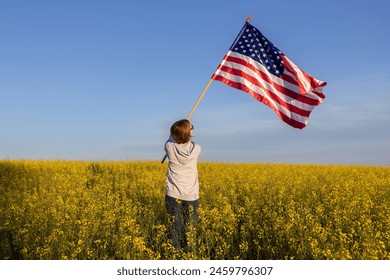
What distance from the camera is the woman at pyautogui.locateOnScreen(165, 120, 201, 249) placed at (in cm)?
643

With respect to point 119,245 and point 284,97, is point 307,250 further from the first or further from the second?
point 284,97

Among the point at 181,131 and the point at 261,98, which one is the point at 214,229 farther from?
the point at 261,98

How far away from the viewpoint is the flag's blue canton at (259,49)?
356 inches

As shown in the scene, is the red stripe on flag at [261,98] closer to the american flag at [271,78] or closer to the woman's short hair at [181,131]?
the american flag at [271,78]

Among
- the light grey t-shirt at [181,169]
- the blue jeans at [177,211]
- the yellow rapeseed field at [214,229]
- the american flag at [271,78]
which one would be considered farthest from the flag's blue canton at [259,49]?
the blue jeans at [177,211]

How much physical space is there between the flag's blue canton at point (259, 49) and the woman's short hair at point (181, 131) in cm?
324

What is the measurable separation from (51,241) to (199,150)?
8.22 ft

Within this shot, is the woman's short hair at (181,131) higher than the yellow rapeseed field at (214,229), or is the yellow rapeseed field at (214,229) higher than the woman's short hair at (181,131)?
the woman's short hair at (181,131)

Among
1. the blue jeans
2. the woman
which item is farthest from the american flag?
the blue jeans

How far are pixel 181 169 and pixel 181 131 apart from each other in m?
0.58

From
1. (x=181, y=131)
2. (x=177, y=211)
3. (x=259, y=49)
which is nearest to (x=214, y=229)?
(x=177, y=211)

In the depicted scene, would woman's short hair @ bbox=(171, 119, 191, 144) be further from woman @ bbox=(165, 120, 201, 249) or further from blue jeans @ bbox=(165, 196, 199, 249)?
blue jeans @ bbox=(165, 196, 199, 249)
